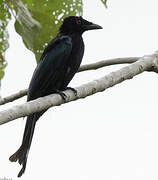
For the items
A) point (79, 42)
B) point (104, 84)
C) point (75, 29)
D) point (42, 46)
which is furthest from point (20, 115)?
point (75, 29)

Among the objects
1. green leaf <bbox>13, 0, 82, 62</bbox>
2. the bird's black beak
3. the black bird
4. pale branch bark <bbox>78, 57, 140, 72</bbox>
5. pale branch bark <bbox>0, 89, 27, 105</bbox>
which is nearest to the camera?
green leaf <bbox>13, 0, 82, 62</bbox>

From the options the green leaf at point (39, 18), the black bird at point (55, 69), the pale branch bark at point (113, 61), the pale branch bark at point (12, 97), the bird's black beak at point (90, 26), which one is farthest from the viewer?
the bird's black beak at point (90, 26)

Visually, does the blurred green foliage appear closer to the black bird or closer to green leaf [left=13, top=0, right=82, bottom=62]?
green leaf [left=13, top=0, right=82, bottom=62]

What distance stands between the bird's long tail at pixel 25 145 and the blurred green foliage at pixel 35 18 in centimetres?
138

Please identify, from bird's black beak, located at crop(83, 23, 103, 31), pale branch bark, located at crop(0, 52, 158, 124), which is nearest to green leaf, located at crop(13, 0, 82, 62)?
pale branch bark, located at crop(0, 52, 158, 124)

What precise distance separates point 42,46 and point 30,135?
6.06 feet

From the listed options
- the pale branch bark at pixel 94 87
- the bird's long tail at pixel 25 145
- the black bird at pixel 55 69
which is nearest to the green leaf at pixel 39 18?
the pale branch bark at pixel 94 87

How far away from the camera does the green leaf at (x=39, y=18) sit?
167cm

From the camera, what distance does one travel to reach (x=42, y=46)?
1821 millimetres

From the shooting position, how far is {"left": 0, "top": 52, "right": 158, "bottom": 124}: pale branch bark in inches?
83.0

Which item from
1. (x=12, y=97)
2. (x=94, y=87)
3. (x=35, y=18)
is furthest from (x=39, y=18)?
(x=12, y=97)

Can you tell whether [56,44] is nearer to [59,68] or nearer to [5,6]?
[59,68]

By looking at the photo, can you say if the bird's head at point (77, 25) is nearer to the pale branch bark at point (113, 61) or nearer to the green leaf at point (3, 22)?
the pale branch bark at point (113, 61)

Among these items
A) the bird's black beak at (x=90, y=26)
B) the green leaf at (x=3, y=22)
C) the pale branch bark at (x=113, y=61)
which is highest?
the green leaf at (x=3, y=22)
